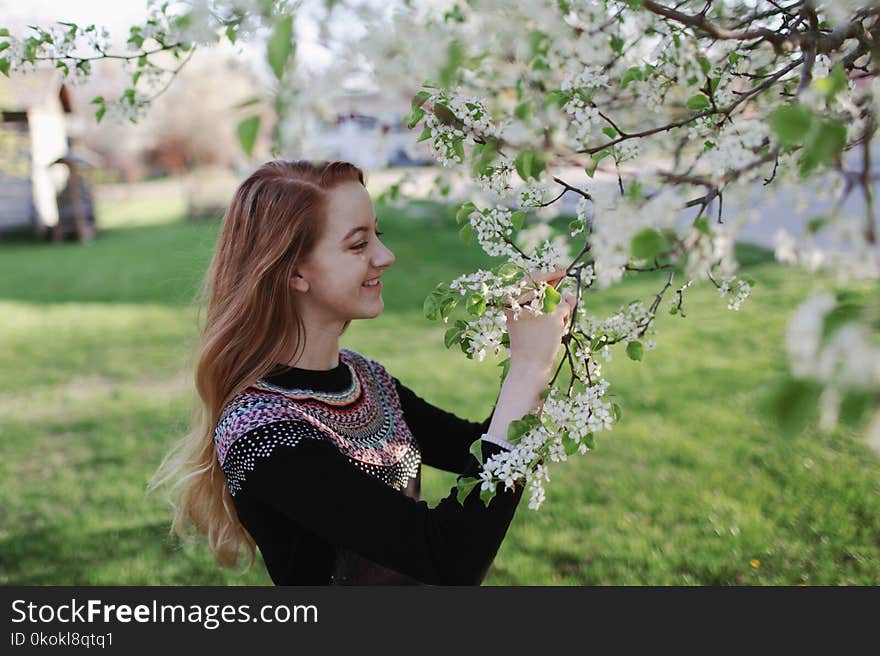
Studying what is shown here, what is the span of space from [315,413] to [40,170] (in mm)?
18409

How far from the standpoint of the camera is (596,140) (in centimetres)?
180

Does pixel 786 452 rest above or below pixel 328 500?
below

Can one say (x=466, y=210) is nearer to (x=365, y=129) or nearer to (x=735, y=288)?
(x=365, y=129)

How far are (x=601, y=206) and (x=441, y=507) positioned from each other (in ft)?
2.60

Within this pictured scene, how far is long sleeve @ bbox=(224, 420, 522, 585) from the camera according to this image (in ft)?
5.37

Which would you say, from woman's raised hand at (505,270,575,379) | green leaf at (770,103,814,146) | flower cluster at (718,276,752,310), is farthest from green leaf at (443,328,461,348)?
green leaf at (770,103,814,146)

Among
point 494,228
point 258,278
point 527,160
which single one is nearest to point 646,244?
point 527,160

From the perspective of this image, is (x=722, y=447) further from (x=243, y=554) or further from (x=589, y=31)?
(x=589, y=31)

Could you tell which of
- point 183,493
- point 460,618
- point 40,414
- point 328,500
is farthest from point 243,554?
point 40,414

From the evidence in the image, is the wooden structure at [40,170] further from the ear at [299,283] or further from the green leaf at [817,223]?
the green leaf at [817,223]

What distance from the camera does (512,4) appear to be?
1288mm

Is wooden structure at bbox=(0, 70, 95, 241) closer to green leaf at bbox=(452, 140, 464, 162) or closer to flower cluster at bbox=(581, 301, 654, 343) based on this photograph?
green leaf at bbox=(452, 140, 464, 162)

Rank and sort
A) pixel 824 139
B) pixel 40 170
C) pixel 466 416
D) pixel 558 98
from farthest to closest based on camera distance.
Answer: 1. pixel 40 170
2. pixel 466 416
3. pixel 558 98
4. pixel 824 139

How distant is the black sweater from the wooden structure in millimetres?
17059
